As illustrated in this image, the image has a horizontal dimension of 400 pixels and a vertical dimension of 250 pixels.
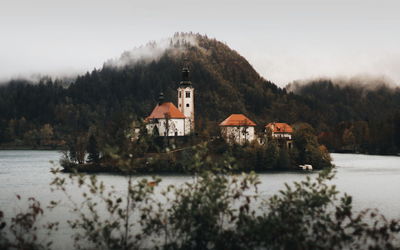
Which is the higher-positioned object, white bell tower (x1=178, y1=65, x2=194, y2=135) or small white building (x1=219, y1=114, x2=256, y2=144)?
white bell tower (x1=178, y1=65, x2=194, y2=135)

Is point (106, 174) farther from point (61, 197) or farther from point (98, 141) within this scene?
point (61, 197)

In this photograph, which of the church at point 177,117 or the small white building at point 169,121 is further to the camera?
the small white building at point 169,121

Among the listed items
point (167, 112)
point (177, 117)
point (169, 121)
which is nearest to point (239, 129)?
point (177, 117)

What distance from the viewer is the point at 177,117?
114 m

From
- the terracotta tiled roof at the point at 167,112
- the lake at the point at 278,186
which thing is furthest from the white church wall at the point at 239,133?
the lake at the point at 278,186

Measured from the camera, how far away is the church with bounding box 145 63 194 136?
368ft

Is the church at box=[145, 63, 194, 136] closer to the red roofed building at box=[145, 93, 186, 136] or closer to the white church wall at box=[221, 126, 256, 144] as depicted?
the red roofed building at box=[145, 93, 186, 136]

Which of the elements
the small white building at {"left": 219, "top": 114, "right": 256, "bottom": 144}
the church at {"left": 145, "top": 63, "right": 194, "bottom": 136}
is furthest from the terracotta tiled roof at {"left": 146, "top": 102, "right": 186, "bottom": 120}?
the small white building at {"left": 219, "top": 114, "right": 256, "bottom": 144}

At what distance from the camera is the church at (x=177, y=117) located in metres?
112

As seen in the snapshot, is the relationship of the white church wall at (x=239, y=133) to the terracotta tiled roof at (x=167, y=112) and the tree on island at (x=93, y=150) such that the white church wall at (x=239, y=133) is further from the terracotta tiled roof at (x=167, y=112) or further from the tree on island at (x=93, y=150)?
the tree on island at (x=93, y=150)

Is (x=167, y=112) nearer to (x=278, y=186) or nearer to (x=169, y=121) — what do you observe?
(x=169, y=121)

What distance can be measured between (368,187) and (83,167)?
44699 mm

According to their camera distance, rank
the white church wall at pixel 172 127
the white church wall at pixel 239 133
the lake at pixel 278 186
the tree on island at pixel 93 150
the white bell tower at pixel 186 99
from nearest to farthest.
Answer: the lake at pixel 278 186
the tree on island at pixel 93 150
the white church wall at pixel 239 133
the white church wall at pixel 172 127
the white bell tower at pixel 186 99

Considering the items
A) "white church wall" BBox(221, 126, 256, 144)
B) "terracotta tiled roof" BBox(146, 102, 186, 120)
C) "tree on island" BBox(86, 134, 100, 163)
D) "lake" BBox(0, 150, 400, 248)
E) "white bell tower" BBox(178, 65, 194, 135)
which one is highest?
"white bell tower" BBox(178, 65, 194, 135)
